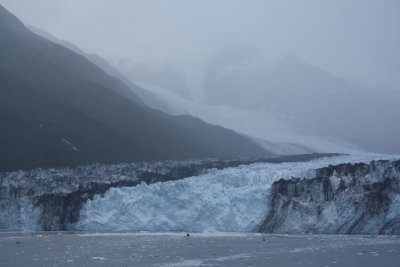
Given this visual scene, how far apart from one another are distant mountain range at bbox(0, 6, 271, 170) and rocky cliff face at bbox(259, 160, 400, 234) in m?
25.0

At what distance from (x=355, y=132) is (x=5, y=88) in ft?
396

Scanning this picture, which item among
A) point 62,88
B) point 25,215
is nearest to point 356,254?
point 25,215

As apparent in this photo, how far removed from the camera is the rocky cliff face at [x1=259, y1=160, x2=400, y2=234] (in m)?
27.2

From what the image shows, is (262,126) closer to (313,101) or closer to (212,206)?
(313,101)

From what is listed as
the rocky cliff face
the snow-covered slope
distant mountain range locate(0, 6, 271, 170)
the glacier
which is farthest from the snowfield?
the snow-covered slope

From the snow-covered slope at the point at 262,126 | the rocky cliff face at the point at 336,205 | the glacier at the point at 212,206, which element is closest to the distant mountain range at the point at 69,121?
the glacier at the point at 212,206

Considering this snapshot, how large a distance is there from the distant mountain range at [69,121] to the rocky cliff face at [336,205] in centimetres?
2497

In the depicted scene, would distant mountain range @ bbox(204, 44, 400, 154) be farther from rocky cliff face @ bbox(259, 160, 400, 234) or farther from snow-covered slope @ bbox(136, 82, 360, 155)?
rocky cliff face @ bbox(259, 160, 400, 234)

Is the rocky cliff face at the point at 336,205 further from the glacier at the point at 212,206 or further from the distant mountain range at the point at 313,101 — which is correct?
the distant mountain range at the point at 313,101

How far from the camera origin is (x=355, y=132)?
16162cm

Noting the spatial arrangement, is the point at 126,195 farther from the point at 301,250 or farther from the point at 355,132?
the point at 355,132

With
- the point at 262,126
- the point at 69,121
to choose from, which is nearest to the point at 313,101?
the point at 262,126

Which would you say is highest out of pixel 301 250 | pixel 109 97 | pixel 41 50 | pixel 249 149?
pixel 41 50

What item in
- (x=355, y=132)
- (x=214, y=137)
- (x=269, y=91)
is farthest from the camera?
(x=269, y=91)
